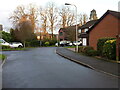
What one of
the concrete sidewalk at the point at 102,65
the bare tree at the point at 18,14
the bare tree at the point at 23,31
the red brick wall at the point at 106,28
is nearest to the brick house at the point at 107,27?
the red brick wall at the point at 106,28

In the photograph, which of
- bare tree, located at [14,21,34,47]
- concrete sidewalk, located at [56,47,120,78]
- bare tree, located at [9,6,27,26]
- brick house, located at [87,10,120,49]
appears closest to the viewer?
concrete sidewalk, located at [56,47,120,78]

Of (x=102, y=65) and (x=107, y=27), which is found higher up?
(x=107, y=27)

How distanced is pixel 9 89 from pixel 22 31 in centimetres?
2406

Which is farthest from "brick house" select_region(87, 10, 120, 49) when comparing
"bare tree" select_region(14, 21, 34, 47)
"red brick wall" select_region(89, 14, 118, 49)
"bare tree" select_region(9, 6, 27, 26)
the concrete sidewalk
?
"bare tree" select_region(9, 6, 27, 26)

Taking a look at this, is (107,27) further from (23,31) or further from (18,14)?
(18,14)

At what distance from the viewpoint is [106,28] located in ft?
51.9

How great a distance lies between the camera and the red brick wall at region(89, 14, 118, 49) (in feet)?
47.7

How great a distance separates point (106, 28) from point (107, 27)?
0.22 metres

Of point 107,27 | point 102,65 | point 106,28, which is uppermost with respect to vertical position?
point 107,27

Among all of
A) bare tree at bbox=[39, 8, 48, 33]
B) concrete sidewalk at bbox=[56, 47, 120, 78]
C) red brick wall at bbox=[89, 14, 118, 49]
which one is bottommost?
concrete sidewalk at bbox=[56, 47, 120, 78]

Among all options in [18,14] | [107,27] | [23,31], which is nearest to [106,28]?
[107,27]

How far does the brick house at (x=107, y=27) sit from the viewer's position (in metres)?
14.5

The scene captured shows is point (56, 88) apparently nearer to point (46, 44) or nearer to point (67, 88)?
point (67, 88)

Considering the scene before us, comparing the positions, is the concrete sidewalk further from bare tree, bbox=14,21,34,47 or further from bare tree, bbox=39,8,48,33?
bare tree, bbox=39,8,48,33
